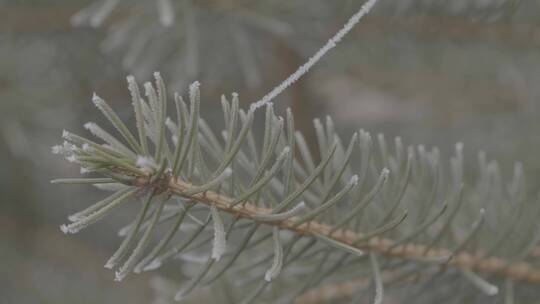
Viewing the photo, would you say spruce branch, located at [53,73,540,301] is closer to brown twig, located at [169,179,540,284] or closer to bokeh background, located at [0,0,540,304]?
brown twig, located at [169,179,540,284]

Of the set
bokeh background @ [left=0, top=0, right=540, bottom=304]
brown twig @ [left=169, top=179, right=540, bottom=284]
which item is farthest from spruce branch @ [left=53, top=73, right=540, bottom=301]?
bokeh background @ [left=0, top=0, right=540, bottom=304]

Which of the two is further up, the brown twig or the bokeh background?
the bokeh background

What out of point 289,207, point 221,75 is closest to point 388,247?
point 289,207

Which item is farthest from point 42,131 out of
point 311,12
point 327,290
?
point 327,290

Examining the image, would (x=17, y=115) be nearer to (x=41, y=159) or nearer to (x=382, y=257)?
(x=41, y=159)

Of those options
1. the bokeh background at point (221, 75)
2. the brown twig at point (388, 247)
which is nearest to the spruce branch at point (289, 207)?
the brown twig at point (388, 247)
